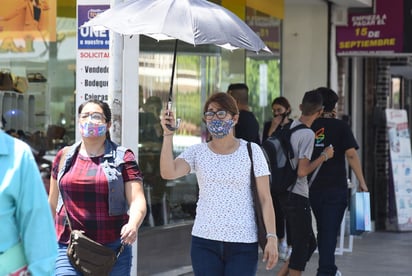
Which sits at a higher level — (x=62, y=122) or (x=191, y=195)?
(x=62, y=122)

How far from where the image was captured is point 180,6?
5.91 meters

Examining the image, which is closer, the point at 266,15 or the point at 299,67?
the point at 266,15

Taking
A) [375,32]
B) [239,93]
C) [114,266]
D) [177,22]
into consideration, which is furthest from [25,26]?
[375,32]

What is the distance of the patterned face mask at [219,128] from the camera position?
19.2 feet

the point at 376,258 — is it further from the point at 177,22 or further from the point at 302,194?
the point at 177,22

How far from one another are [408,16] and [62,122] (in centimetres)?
642

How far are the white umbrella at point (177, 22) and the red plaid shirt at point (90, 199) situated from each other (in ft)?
2.62

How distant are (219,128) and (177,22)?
692mm

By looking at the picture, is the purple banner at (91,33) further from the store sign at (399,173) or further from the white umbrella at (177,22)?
the store sign at (399,173)

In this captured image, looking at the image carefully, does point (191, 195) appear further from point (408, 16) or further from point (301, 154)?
point (408, 16)

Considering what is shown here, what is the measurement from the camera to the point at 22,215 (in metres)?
3.74

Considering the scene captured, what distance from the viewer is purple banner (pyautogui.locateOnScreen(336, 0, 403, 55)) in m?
13.5

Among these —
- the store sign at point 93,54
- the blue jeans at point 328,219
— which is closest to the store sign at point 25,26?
the store sign at point 93,54

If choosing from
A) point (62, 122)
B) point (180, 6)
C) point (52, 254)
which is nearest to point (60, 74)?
point (62, 122)
